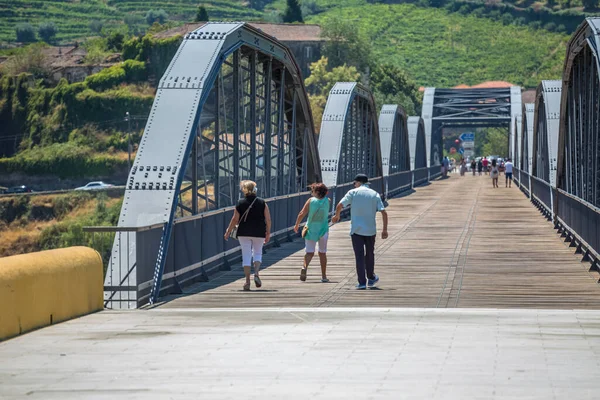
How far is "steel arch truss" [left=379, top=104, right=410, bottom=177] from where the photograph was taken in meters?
56.3

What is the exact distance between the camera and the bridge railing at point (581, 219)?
1920 cm

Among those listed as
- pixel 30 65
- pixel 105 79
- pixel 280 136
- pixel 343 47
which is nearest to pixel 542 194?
pixel 280 136

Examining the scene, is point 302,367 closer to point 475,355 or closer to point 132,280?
point 475,355

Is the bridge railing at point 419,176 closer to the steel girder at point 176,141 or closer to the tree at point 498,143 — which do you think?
the steel girder at point 176,141

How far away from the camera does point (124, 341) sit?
445 inches

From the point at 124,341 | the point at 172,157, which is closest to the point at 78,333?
the point at 124,341

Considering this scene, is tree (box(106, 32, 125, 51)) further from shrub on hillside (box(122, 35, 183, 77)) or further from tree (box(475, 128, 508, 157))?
tree (box(475, 128, 508, 157))

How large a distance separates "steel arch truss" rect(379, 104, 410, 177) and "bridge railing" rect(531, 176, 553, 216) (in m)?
10.5

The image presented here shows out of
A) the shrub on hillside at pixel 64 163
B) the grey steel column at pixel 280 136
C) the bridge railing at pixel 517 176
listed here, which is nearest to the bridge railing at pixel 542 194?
the grey steel column at pixel 280 136

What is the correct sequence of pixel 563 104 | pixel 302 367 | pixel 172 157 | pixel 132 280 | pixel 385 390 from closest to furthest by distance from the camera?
pixel 385 390, pixel 302 367, pixel 132 280, pixel 172 157, pixel 563 104

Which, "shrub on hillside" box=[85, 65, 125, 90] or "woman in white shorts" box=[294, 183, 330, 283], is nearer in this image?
"woman in white shorts" box=[294, 183, 330, 283]

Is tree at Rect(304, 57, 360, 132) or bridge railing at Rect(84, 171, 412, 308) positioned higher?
tree at Rect(304, 57, 360, 132)

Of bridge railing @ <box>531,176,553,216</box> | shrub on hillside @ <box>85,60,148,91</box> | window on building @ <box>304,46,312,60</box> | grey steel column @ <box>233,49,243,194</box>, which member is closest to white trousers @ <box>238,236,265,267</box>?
grey steel column @ <box>233,49,243,194</box>

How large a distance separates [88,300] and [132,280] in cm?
112
